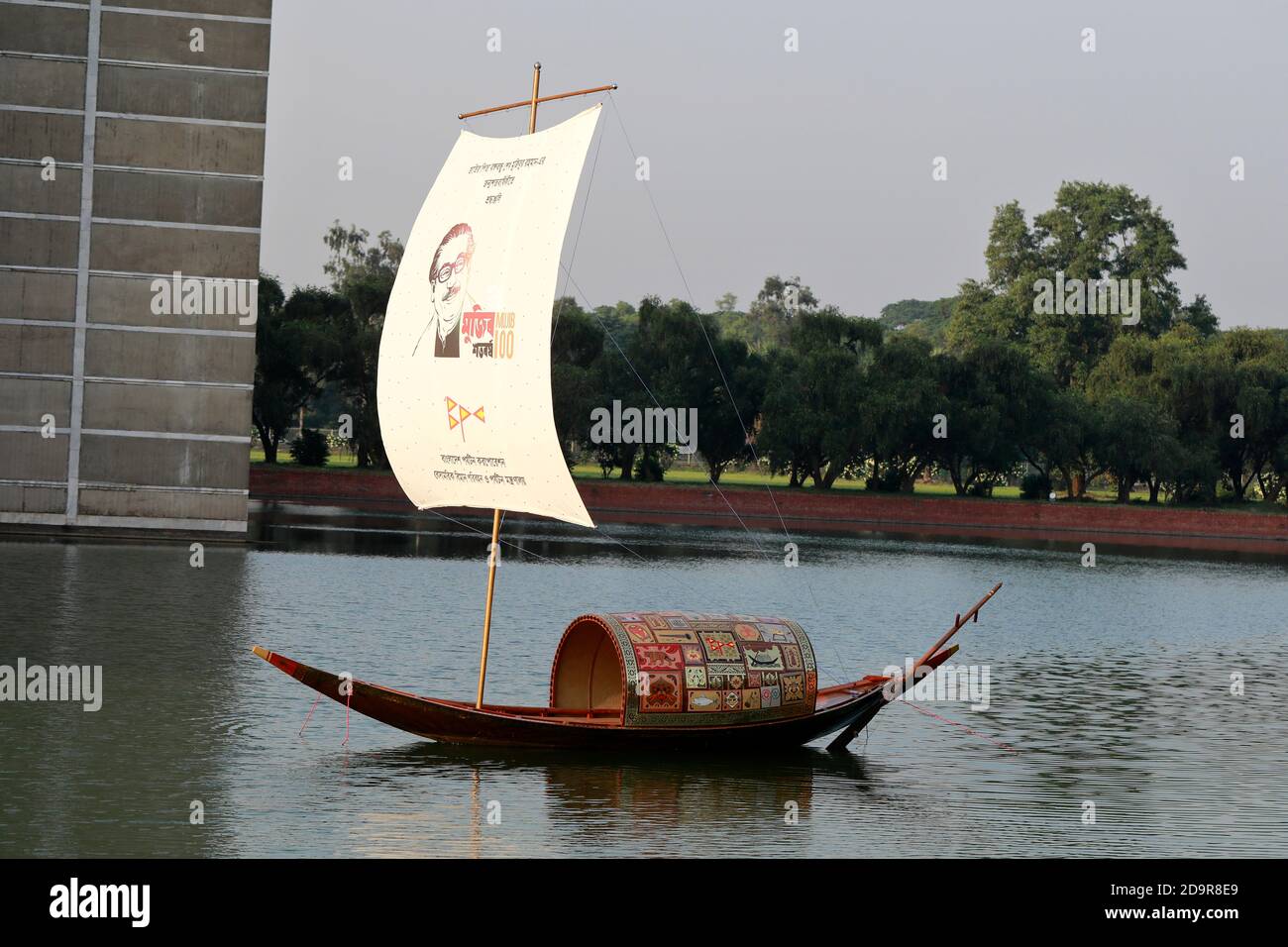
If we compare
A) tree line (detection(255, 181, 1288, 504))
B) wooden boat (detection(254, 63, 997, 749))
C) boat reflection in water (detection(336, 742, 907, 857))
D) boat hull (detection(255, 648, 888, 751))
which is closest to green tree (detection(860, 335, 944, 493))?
tree line (detection(255, 181, 1288, 504))

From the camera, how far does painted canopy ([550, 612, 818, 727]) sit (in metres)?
17.8

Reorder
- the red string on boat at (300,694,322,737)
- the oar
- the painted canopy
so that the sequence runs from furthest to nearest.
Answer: the red string on boat at (300,694,322,737)
the oar
the painted canopy

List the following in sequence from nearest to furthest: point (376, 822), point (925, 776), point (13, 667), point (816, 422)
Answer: point (376, 822)
point (925, 776)
point (13, 667)
point (816, 422)

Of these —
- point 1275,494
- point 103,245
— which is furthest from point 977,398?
point 103,245

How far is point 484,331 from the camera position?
62.7ft

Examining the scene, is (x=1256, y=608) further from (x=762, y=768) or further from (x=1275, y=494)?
(x=1275, y=494)

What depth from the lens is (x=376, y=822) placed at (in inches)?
605

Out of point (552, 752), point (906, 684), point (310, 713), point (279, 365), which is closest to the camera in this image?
point (552, 752)

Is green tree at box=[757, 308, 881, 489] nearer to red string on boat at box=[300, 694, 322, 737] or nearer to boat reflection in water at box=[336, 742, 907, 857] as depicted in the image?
red string on boat at box=[300, 694, 322, 737]

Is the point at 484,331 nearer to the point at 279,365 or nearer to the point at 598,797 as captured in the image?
the point at 598,797

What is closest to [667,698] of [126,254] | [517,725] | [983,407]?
[517,725]

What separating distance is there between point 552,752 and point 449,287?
5.83 meters

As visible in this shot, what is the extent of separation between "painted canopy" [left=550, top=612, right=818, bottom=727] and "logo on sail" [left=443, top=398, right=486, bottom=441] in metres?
2.80
